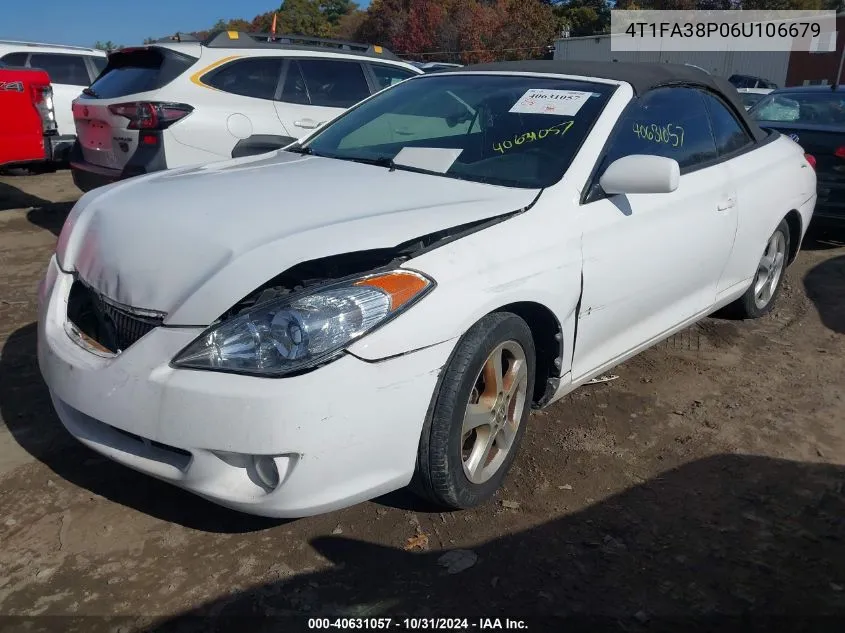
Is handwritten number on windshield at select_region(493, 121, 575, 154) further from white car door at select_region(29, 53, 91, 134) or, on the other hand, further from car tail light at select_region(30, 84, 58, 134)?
white car door at select_region(29, 53, 91, 134)

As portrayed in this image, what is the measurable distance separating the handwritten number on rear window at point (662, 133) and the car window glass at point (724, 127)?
0.41 meters

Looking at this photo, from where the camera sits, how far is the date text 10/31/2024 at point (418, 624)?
2154 mm

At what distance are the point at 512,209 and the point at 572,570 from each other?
51.2 inches

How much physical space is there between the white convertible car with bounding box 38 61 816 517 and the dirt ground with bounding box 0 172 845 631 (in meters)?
0.29

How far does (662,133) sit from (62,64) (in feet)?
30.4

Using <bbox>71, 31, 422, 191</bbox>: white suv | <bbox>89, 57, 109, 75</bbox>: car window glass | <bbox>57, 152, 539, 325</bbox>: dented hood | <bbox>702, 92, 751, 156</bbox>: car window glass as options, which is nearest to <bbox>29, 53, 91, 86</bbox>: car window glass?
<bbox>89, 57, 109, 75</bbox>: car window glass

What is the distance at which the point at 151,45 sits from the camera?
20.4 ft

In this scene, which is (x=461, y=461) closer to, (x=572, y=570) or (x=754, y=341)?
(x=572, y=570)

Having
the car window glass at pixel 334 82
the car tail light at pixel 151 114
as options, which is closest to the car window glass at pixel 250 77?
the car window glass at pixel 334 82

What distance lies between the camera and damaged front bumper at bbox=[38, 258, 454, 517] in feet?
6.79

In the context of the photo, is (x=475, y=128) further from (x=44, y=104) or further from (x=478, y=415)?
(x=44, y=104)

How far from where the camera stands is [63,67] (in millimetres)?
9969

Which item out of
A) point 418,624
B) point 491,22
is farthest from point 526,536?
point 491,22

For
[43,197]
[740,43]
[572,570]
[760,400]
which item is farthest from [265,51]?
[740,43]
